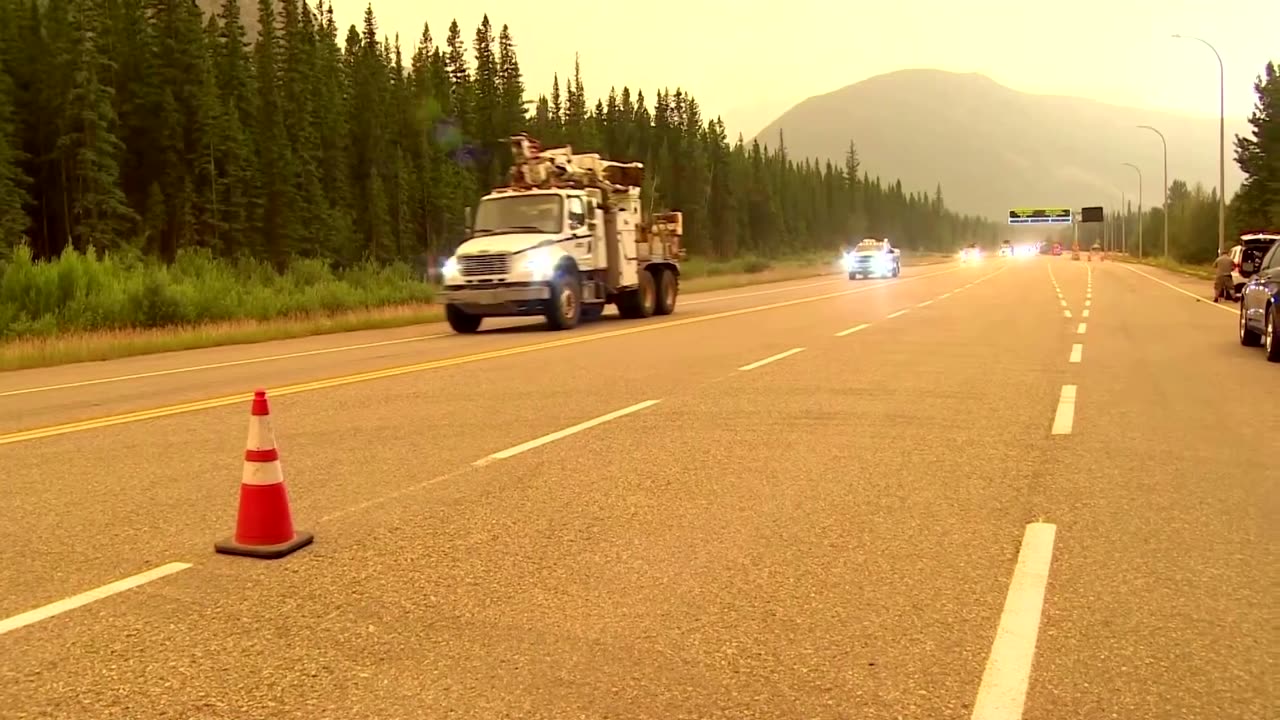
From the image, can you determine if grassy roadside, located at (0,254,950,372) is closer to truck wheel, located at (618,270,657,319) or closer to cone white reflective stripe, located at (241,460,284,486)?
truck wheel, located at (618,270,657,319)

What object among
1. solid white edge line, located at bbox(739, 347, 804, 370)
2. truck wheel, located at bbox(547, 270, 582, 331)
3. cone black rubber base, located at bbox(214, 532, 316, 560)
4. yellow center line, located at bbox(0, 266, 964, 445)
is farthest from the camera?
truck wheel, located at bbox(547, 270, 582, 331)

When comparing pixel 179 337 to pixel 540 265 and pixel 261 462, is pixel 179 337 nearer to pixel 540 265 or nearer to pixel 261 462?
pixel 540 265

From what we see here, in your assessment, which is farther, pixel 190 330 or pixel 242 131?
pixel 242 131

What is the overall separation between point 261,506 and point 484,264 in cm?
1496

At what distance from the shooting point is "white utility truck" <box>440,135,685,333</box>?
19781 mm

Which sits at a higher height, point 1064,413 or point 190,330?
point 190,330

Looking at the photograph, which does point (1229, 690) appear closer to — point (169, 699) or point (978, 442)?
point (169, 699)

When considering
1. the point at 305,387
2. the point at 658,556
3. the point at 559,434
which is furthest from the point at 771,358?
the point at 658,556

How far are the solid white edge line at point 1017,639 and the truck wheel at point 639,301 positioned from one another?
19.0 m

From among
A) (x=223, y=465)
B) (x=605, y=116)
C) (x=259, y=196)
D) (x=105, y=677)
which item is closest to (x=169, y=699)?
(x=105, y=677)

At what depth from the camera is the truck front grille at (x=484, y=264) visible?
1969 cm

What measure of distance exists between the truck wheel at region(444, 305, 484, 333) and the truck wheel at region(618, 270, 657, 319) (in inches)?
165

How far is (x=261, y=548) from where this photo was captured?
200 inches

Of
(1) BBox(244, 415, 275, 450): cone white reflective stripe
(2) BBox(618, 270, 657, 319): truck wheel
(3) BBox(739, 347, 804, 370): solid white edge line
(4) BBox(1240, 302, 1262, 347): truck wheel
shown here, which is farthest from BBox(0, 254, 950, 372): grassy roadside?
(4) BBox(1240, 302, 1262, 347): truck wheel
